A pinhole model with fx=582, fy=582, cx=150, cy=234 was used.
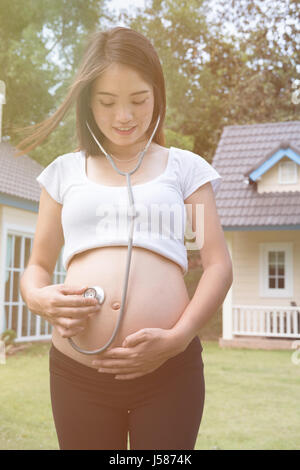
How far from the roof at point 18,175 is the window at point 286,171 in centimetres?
254

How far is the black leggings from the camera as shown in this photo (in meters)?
0.77

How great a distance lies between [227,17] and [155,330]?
31.3 ft

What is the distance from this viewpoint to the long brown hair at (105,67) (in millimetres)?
845

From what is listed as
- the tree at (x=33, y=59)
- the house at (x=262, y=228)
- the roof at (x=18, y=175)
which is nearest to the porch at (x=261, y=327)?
the house at (x=262, y=228)

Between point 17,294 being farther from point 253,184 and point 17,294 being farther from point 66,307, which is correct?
point 66,307

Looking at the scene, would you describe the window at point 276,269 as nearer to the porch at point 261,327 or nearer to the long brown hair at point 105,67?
the porch at point 261,327

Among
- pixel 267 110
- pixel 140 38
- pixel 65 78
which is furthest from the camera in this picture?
pixel 267 110

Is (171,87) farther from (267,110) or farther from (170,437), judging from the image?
(170,437)

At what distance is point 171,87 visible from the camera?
7.02m

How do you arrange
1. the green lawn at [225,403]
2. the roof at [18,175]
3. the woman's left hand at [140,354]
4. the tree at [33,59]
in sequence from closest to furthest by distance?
1. the woman's left hand at [140,354]
2. the green lawn at [225,403]
3. the roof at [18,175]
4. the tree at [33,59]

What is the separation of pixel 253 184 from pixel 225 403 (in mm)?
3096

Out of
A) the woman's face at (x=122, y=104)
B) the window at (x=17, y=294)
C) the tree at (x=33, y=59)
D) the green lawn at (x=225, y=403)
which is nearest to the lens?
the woman's face at (x=122, y=104)

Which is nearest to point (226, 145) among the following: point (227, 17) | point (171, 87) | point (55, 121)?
point (171, 87)

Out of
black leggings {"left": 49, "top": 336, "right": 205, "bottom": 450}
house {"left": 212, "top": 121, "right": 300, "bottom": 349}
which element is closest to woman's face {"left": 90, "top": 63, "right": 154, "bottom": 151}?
black leggings {"left": 49, "top": 336, "right": 205, "bottom": 450}
